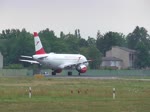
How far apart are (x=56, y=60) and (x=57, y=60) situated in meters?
0.22

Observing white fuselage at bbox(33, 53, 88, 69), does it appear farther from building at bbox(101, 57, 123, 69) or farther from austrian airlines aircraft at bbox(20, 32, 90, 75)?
building at bbox(101, 57, 123, 69)

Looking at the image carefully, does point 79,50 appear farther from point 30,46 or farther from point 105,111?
point 105,111

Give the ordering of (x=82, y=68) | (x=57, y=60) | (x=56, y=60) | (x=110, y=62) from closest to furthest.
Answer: (x=82, y=68) → (x=56, y=60) → (x=57, y=60) → (x=110, y=62)

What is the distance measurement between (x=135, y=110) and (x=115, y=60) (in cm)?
16333

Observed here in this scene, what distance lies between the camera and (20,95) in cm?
4156

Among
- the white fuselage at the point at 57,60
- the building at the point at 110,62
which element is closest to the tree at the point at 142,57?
the building at the point at 110,62

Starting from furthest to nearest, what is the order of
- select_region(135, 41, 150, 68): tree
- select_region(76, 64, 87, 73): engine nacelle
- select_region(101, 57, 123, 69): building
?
1. select_region(101, 57, 123, 69): building
2. select_region(135, 41, 150, 68): tree
3. select_region(76, 64, 87, 73): engine nacelle

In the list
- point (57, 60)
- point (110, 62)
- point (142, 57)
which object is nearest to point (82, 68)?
point (57, 60)

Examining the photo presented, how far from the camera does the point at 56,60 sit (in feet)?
364

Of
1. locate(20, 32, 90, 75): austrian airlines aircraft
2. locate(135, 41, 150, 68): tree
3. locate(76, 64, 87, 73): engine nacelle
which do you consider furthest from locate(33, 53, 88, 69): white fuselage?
locate(135, 41, 150, 68): tree

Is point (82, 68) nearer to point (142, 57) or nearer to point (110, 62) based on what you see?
point (142, 57)

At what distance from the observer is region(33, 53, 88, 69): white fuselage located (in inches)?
4286

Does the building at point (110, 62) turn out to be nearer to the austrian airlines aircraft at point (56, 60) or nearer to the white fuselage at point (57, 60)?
the austrian airlines aircraft at point (56, 60)

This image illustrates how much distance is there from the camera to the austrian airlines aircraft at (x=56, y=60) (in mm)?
108938
